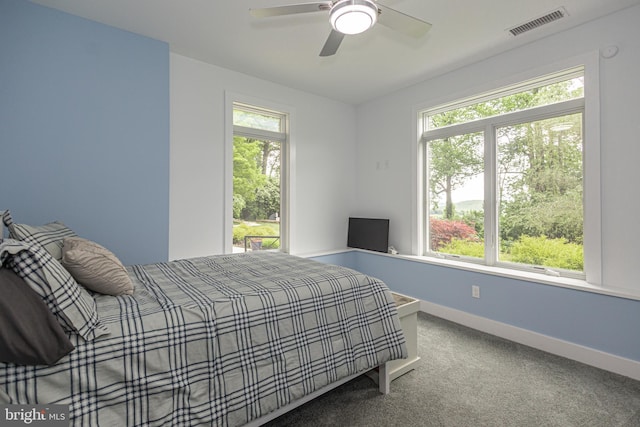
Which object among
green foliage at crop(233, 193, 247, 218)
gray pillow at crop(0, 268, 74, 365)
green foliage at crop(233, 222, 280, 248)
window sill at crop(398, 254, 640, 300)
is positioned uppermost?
green foliage at crop(233, 193, 247, 218)

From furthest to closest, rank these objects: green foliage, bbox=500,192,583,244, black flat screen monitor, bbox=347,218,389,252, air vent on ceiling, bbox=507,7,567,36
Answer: black flat screen monitor, bbox=347,218,389,252 → green foliage, bbox=500,192,583,244 → air vent on ceiling, bbox=507,7,567,36

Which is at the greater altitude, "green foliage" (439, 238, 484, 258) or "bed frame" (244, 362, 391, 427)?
"green foliage" (439, 238, 484, 258)

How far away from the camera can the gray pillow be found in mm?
952

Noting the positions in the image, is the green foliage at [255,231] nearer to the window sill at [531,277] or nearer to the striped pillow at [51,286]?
the window sill at [531,277]

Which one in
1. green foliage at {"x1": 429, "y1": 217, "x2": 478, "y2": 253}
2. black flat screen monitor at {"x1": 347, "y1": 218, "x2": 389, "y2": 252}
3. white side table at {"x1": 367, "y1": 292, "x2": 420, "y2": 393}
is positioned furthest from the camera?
black flat screen monitor at {"x1": 347, "y1": 218, "x2": 389, "y2": 252}

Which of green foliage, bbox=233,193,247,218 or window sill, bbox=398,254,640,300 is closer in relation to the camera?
window sill, bbox=398,254,640,300

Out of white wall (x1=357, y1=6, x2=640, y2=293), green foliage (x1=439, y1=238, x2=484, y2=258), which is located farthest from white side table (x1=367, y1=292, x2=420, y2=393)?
white wall (x1=357, y1=6, x2=640, y2=293)

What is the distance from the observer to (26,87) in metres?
2.26

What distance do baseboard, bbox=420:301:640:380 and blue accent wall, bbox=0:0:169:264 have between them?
304 cm

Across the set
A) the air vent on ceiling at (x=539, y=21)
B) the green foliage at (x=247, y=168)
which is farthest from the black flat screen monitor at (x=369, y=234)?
the air vent on ceiling at (x=539, y=21)

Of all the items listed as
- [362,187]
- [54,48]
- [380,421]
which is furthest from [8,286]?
[362,187]

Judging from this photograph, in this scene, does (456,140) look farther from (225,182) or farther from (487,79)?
(225,182)

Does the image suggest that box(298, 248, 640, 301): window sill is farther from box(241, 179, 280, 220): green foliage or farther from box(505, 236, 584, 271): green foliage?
box(241, 179, 280, 220): green foliage

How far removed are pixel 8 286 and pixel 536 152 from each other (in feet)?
12.2
